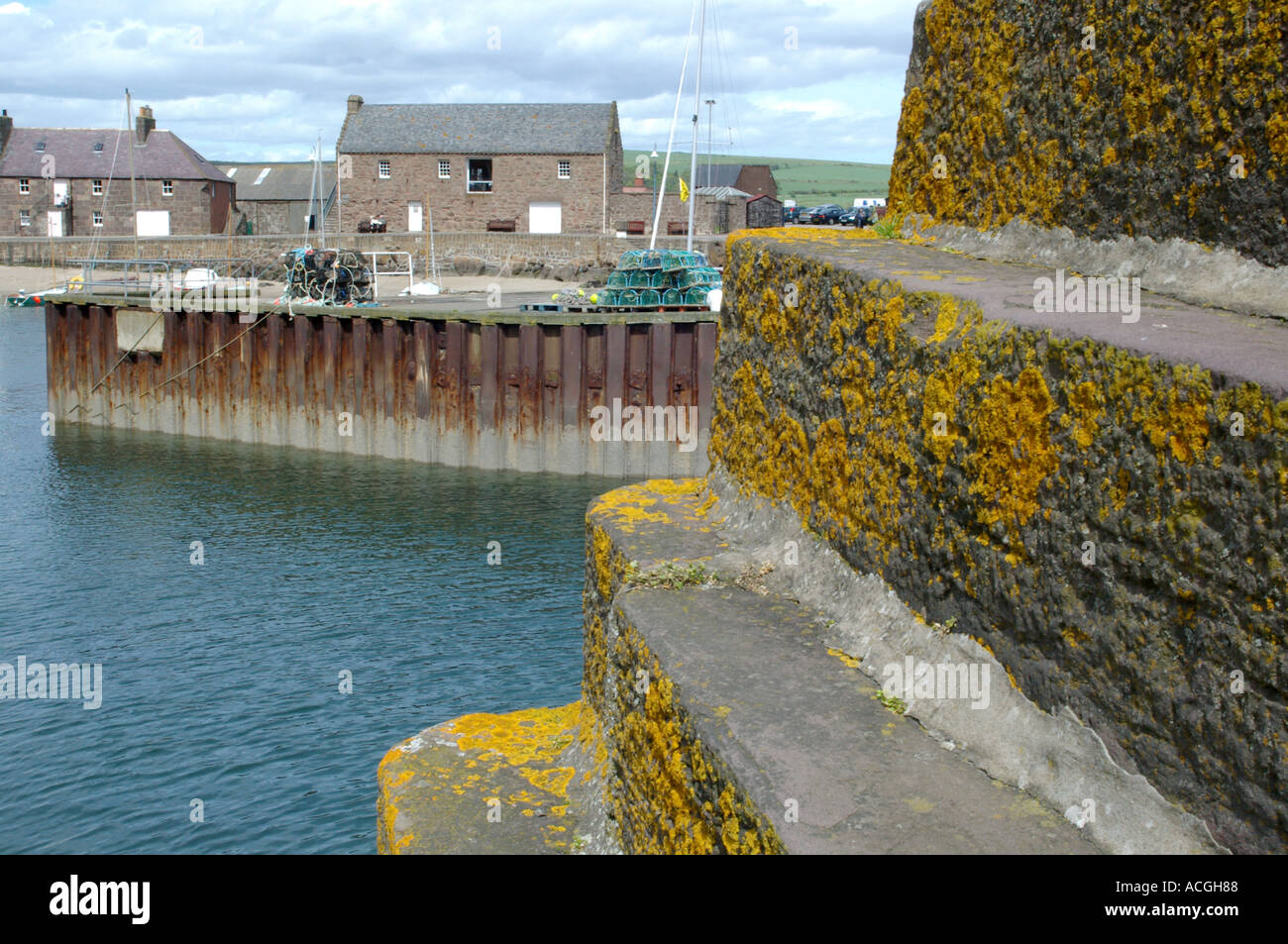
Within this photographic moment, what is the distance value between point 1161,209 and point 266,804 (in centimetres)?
1044

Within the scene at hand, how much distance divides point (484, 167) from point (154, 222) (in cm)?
2417

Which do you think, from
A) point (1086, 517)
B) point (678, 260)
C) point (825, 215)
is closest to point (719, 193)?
point (825, 215)

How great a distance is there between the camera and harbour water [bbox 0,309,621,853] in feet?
38.2

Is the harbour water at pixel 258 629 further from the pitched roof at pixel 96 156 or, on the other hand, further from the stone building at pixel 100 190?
the pitched roof at pixel 96 156

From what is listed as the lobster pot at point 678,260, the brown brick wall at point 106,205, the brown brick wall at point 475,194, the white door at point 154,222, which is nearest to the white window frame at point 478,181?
the brown brick wall at point 475,194

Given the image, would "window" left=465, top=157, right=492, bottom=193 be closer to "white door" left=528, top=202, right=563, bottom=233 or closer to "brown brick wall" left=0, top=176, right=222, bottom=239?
"white door" left=528, top=202, right=563, bottom=233

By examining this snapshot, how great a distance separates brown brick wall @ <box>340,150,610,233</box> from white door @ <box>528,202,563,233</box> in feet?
1.00

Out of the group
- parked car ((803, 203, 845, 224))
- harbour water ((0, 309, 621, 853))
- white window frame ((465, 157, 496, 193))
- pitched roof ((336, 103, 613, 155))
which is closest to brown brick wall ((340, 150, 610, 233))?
white window frame ((465, 157, 496, 193))

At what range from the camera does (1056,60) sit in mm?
3836

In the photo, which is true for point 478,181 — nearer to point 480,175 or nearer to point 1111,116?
point 480,175

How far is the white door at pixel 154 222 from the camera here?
75.8 meters
